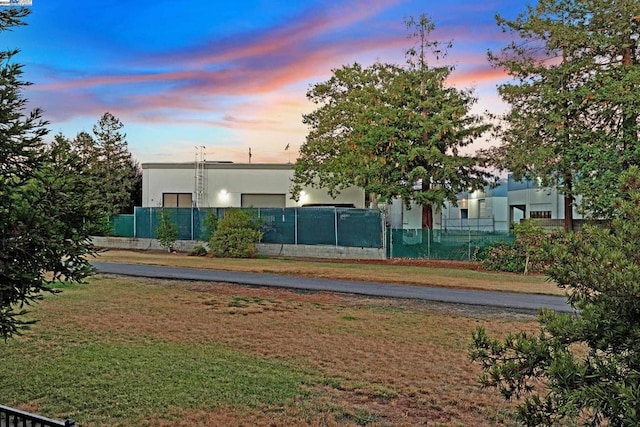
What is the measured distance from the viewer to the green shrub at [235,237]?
2377 cm

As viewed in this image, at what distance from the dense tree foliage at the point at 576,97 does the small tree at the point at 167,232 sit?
1732 cm

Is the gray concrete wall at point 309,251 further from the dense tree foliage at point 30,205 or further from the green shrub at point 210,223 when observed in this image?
the dense tree foliage at point 30,205

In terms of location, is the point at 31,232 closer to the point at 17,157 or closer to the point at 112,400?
the point at 17,157

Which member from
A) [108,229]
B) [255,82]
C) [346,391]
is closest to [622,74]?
[255,82]

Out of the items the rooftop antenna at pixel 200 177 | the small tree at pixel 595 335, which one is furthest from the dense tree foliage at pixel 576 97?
the rooftop antenna at pixel 200 177

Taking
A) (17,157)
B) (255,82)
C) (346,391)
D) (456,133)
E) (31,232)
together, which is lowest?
(346,391)

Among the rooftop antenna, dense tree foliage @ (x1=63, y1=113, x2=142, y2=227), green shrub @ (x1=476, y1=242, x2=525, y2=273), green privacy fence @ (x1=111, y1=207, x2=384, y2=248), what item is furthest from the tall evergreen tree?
green shrub @ (x1=476, y1=242, x2=525, y2=273)

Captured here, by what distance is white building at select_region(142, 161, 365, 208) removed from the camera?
1310 inches

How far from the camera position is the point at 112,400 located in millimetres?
5254

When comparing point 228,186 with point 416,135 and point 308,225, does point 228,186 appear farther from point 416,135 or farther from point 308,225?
point 416,135

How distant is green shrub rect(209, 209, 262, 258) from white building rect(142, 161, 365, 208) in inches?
348

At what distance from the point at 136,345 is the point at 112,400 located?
2.34m

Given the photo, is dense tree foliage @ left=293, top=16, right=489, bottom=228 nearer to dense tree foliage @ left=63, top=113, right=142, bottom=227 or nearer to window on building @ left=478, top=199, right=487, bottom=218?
window on building @ left=478, top=199, right=487, bottom=218

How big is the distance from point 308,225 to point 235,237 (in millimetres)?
3653
